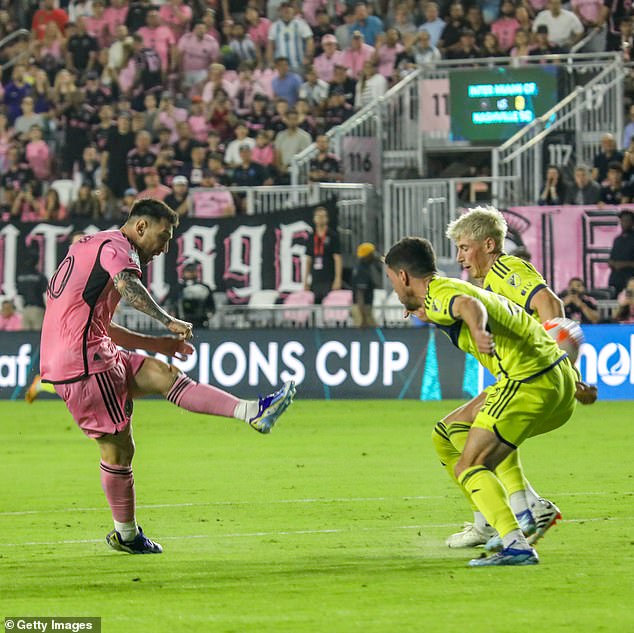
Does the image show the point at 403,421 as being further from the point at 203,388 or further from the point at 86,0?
the point at 86,0

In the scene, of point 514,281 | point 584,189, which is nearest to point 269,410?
point 514,281

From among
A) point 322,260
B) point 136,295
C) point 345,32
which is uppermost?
point 345,32

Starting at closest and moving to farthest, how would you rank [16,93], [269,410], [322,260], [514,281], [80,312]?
1. [269,410]
2. [80,312]
3. [514,281]
4. [322,260]
5. [16,93]

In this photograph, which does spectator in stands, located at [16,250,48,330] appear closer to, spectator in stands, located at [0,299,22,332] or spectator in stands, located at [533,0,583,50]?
spectator in stands, located at [0,299,22,332]

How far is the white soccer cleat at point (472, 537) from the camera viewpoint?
28.4 ft

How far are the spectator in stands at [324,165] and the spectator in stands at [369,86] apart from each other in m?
1.68

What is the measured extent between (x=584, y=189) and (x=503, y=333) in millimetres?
15717

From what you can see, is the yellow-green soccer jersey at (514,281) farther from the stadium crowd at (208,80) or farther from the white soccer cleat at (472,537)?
the stadium crowd at (208,80)

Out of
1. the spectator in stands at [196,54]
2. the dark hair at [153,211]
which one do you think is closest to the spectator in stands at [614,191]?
the spectator in stands at [196,54]

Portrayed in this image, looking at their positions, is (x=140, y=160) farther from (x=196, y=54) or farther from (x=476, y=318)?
(x=476, y=318)

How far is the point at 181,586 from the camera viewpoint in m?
7.41

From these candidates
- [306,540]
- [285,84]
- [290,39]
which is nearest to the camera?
[306,540]

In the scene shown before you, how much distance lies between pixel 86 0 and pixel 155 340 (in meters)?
23.3

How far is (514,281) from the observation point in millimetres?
9016
